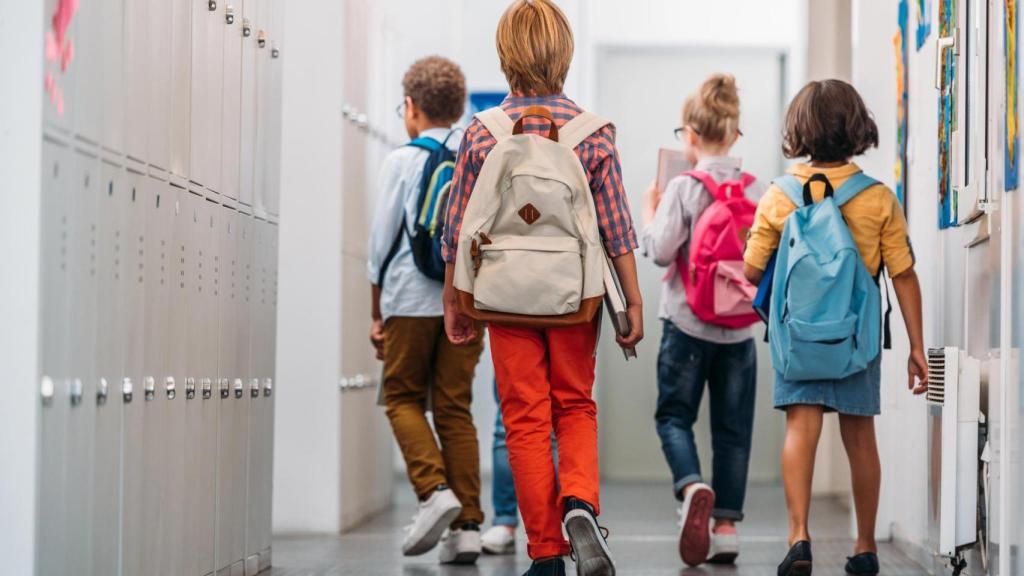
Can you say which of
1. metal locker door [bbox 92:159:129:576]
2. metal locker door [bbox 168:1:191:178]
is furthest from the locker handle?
metal locker door [bbox 92:159:129:576]

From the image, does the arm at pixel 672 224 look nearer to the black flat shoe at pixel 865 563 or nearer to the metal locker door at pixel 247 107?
the black flat shoe at pixel 865 563

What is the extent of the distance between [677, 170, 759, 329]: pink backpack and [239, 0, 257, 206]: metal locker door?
59.1 inches

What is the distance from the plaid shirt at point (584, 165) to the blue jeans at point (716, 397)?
1.24m

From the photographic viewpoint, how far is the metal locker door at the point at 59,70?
2736 mm

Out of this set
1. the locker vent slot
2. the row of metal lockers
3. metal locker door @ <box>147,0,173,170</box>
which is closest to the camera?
the row of metal lockers

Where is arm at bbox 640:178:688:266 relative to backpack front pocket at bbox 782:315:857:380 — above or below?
above

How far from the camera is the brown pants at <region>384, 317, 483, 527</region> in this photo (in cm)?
496

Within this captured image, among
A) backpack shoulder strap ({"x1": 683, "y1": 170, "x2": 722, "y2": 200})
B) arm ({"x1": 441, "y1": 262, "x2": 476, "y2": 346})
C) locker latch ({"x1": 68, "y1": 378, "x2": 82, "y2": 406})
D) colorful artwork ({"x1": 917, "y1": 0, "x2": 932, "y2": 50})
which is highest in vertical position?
colorful artwork ({"x1": 917, "y1": 0, "x2": 932, "y2": 50})

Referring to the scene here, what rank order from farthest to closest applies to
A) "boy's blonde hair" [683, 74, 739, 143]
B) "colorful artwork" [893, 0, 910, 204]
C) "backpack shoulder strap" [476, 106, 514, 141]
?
"colorful artwork" [893, 0, 910, 204], "boy's blonde hair" [683, 74, 739, 143], "backpack shoulder strap" [476, 106, 514, 141]

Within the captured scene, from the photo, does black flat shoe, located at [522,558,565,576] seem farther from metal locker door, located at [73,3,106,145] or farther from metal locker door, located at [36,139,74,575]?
metal locker door, located at [73,3,106,145]

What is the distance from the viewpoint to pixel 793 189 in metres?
4.33

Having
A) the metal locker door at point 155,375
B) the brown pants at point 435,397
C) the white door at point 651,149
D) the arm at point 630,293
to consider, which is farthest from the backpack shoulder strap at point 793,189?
the white door at point 651,149

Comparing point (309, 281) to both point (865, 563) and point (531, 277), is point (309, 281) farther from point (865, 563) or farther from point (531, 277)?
point (865, 563)

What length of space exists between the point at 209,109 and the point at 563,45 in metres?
0.94
